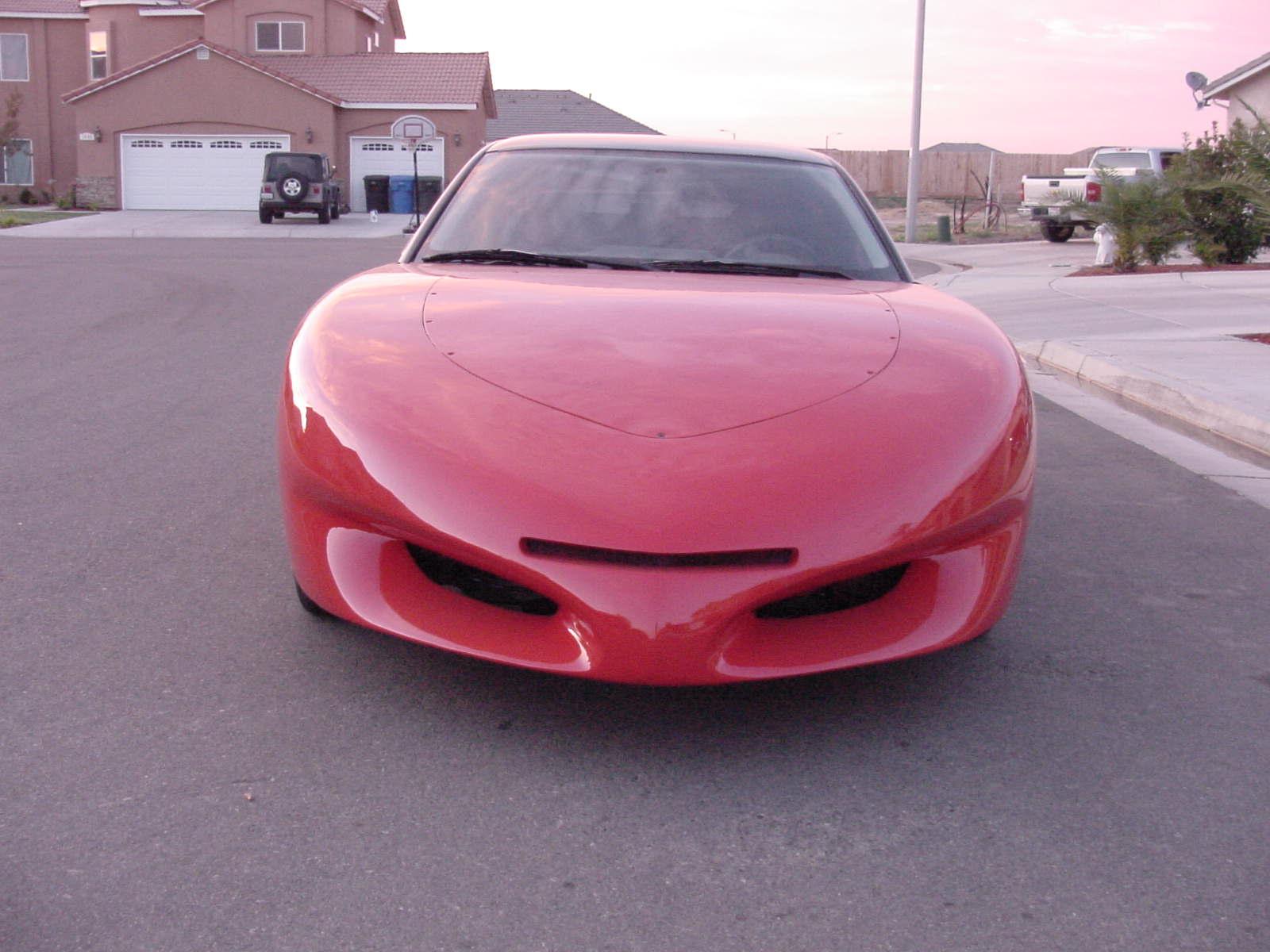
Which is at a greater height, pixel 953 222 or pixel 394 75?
pixel 394 75

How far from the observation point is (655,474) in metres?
2.80

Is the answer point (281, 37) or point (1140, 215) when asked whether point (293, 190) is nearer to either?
point (281, 37)

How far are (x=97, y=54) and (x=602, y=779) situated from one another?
153ft

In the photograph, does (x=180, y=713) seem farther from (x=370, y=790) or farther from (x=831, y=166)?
(x=831, y=166)

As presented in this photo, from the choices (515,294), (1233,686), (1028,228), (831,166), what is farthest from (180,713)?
(1028,228)

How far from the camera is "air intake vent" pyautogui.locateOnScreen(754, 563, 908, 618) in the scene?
9.80 feet

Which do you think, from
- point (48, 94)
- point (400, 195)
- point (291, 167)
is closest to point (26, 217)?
point (291, 167)

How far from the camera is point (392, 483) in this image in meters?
2.92

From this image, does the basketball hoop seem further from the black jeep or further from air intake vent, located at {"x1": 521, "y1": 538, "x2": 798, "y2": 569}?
air intake vent, located at {"x1": 521, "y1": 538, "x2": 798, "y2": 569}

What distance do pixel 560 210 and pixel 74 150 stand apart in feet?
146

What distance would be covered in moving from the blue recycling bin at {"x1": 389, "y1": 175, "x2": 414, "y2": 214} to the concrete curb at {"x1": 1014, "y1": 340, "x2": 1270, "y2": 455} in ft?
103

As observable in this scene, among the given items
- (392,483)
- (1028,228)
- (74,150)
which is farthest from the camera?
(74,150)

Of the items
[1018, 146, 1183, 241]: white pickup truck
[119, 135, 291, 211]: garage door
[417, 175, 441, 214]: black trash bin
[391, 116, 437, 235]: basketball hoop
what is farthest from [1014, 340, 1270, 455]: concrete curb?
[119, 135, 291, 211]: garage door

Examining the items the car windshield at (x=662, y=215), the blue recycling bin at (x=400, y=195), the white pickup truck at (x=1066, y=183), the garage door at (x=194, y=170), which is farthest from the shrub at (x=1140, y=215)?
the garage door at (x=194, y=170)
